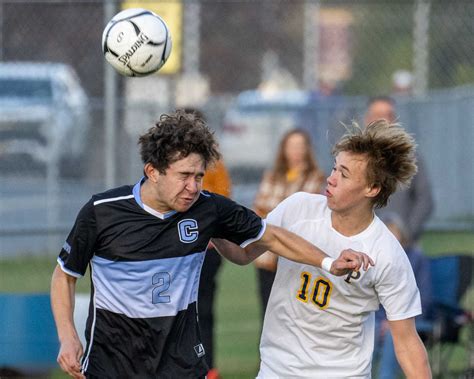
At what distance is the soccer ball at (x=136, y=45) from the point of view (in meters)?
5.72

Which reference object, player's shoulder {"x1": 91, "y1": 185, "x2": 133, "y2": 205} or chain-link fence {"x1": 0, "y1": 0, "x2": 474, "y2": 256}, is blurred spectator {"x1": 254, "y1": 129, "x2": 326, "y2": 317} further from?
player's shoulder {"x1": 91, "y1": 185, "x2": 133, "y2": 205}

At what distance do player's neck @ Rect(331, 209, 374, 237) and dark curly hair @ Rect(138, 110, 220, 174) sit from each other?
572 millimetres

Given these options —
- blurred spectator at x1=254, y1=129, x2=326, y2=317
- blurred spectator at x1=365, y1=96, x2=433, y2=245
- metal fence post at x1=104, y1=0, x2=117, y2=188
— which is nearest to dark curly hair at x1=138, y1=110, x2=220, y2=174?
blurred spectator at x1=254, y1=129, x2=326, y2=317

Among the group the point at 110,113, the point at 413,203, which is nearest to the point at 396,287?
the point at 413,203

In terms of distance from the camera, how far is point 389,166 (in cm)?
479

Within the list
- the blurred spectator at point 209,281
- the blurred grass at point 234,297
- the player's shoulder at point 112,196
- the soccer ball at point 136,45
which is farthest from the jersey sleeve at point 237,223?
Result: the blurred grass at point 234,297

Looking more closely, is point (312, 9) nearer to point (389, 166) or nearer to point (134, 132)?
point (134, 132)

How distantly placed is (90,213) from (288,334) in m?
0.97

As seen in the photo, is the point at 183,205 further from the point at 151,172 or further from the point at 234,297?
the point at 234,297

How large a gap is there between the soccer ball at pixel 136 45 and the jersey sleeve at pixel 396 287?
175 centimetres

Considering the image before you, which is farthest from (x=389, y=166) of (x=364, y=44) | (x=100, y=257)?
(x=364, y=44)

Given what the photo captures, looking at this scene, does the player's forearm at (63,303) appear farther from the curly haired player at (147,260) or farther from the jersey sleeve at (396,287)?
the jersey sleeve at (396,287)

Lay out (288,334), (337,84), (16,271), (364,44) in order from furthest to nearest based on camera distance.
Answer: (337,84) → (364,44) → (16,271) → (288,334)

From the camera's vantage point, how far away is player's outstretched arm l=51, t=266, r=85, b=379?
4301mm
